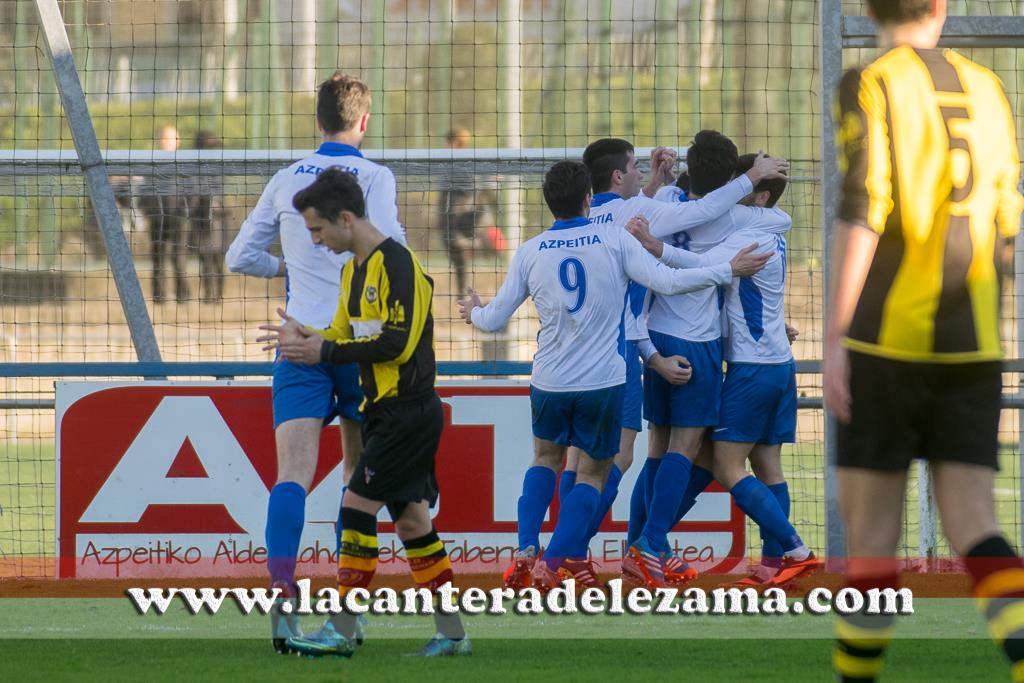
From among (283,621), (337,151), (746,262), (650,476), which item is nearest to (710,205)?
(746,262)

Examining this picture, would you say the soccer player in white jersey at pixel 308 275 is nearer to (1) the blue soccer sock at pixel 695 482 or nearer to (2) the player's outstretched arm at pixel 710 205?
(2) the player's outstretched arm at pixel 710 205

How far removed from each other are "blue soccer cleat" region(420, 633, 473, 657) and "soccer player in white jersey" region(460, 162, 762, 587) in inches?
50.2

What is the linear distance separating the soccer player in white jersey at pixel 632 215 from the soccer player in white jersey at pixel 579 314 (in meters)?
0.19

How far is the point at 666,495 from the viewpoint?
646 cm

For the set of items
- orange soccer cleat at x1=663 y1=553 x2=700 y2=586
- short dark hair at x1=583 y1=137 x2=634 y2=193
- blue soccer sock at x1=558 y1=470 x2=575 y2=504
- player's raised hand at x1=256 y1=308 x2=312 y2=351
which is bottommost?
orange soccer cleat at x1=663 y1=553 x2=700 y2=586

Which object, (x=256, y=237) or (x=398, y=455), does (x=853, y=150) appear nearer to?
(x=398, y=455)

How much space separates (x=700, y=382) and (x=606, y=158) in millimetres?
1125

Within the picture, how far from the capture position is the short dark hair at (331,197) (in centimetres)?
475

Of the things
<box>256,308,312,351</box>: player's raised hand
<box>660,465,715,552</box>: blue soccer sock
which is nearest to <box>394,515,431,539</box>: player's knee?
<box>256,308,312,351</box>: player's raised hand

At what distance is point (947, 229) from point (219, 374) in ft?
15.4

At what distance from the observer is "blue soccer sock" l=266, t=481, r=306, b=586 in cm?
496

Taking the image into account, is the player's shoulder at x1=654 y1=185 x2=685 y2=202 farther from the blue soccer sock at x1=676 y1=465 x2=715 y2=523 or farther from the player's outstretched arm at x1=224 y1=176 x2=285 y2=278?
the player's outstretched arm at x1=224 y1=176 x2=285 y2=278

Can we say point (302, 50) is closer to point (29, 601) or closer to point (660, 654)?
point (29, 601)

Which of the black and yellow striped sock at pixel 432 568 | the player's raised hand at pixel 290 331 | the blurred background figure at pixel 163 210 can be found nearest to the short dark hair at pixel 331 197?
the player's raised hand at pixel 290 331
